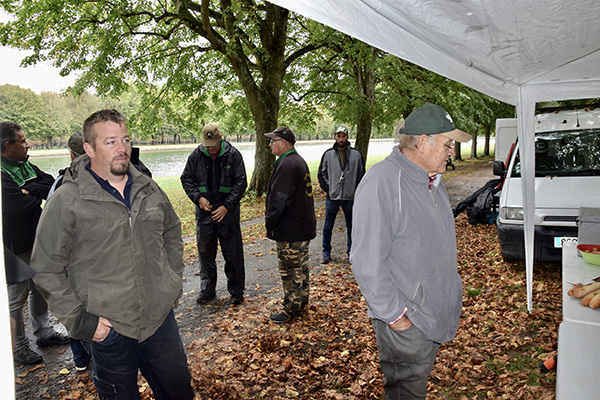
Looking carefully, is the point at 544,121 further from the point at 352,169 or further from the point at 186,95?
the point at 186,95

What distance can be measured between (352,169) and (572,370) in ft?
18.9

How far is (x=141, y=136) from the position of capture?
17.8 metres

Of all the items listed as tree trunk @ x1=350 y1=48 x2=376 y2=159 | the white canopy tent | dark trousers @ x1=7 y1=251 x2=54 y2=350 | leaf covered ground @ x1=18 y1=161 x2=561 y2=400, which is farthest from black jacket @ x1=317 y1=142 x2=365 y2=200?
tree trunk @ x1=350 y1=48 x2=376 y2=159

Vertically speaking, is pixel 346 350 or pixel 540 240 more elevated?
pixel 540 240

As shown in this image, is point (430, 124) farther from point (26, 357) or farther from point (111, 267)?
point (26, 357)

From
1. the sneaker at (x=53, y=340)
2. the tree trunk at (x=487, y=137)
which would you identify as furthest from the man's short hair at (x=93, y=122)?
the tree trunk at (x=487, y=137)

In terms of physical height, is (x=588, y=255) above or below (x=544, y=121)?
below

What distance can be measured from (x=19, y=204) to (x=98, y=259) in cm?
243

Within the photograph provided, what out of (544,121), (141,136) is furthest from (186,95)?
(544,121)

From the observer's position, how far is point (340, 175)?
24.6ft

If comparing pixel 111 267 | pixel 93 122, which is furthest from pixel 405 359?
pixel 93 122

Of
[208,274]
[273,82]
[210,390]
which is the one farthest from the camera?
[273,82]

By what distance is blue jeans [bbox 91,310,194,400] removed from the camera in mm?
2500

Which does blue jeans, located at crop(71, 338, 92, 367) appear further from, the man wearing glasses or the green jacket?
the man wearing glasses
